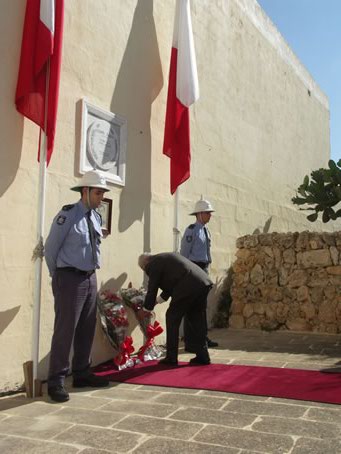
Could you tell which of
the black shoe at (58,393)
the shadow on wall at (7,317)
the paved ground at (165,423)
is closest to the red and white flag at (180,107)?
the shadow on wall at (7,317)

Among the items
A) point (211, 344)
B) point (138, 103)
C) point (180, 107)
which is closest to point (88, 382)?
point (211, 344)

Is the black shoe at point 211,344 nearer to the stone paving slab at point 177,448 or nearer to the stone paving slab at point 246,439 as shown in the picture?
the stone paving slab at point 246,439

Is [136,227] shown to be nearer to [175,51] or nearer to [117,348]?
[117,348]

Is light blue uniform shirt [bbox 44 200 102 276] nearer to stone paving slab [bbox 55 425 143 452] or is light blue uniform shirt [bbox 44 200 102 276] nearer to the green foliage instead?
stone paving slab [bbox 55 425 143 452]

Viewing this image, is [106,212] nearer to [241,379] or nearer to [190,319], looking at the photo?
[190,319]

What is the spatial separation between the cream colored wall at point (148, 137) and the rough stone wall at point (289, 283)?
1.56 feet

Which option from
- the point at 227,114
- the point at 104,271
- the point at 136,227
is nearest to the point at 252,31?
the point at 227,114

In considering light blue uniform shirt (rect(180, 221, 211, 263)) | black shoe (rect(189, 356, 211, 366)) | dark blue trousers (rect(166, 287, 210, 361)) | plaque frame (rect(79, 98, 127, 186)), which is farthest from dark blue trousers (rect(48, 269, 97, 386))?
light blue uniform shirt (rect(180, 221, 211, 263))

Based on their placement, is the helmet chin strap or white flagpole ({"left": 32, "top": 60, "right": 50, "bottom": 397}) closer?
white flagpole ({"left": 32, "top": 60, "right": 50, "bottom": 397})

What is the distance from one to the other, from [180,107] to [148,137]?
57cm

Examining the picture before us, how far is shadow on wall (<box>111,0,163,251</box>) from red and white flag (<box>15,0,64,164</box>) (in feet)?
3.86

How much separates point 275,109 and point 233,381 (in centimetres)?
709

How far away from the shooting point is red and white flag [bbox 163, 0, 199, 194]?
19.7 ft

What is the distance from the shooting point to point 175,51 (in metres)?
6.16
